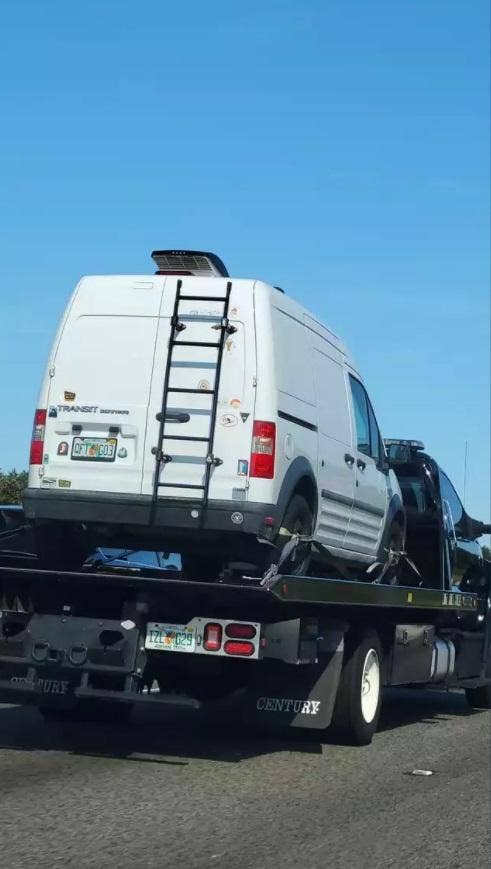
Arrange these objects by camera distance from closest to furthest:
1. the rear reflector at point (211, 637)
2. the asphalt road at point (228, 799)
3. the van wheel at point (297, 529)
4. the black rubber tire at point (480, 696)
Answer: the asphalt road at point (228, 799)
the rear reflector at point (211, 637)
the van wheel at point (297, 529)
the black rubber tire at point (480, 696)

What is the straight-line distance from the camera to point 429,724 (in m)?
13.7

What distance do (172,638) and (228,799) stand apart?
1.33m

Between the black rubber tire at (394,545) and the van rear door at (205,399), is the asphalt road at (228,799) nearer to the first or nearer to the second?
the black rubber tire at (394,545)

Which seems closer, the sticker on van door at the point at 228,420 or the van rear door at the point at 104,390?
the sticker on van door at the point at 228,420

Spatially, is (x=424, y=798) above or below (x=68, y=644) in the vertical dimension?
below

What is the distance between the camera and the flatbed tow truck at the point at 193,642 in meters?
9.16

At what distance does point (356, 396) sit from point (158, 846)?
5.92m

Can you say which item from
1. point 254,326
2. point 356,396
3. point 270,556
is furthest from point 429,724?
point 254,326

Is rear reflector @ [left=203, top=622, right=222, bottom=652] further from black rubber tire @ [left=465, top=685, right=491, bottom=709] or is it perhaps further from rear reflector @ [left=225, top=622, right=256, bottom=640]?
black rubber tire @ [left=465, top=685, right=491, bottom=709]

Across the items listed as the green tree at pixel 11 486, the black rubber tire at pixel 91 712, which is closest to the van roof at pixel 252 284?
the black rubber tire at pixel 91 712

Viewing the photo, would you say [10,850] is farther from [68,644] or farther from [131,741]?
[131,741]

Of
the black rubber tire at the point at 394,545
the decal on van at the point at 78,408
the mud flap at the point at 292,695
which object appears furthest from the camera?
the black rubber tire at the point at 394,545

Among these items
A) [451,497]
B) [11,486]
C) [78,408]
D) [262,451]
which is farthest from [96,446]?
[11,486]

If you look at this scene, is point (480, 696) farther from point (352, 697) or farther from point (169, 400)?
point (169, 400)
